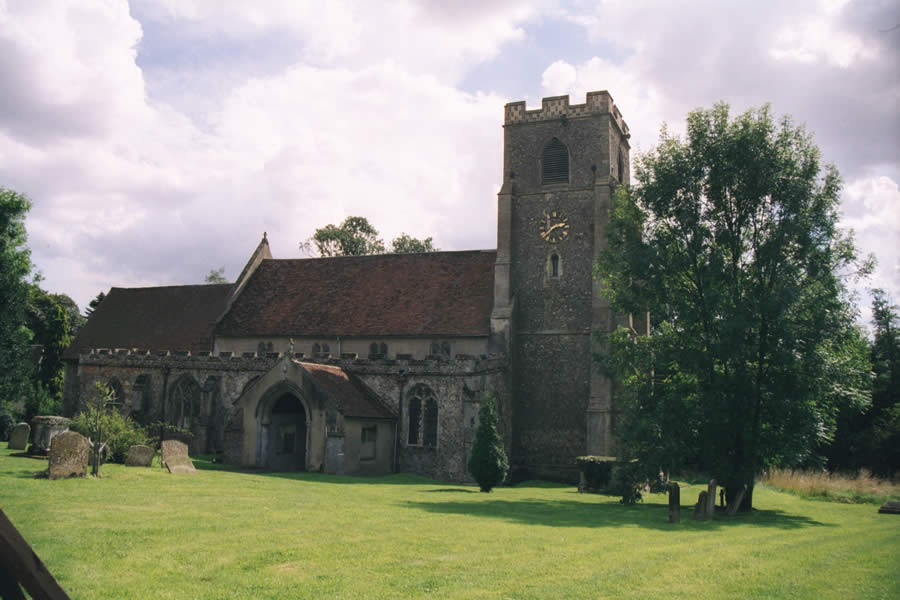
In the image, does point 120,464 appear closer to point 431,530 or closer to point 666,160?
point 431,530

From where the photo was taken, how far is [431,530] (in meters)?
16.0

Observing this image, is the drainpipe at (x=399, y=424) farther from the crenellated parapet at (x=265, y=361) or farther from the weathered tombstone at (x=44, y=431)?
the weathered tombstone at (x=44, y=431)

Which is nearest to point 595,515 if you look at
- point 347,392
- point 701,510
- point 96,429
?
point 701,510

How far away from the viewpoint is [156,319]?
45.4 m

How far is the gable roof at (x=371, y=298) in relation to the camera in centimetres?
3778

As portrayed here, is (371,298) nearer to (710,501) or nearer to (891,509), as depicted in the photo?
(710,501)

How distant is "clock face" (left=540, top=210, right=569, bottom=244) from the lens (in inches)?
1487

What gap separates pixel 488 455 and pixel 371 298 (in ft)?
49.1

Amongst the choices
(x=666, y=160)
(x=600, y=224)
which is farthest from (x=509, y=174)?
(x=666, y=160)

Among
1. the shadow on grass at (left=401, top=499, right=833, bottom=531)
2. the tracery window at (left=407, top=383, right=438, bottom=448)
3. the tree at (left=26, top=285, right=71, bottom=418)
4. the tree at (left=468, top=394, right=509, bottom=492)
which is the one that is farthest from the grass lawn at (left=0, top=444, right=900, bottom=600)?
the tree at (left=26, top=285, right=71, bottom=418)

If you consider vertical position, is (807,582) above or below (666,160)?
below

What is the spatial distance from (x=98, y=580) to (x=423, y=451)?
23.7 meters

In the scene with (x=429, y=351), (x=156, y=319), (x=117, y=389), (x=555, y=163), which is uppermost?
(x=555, y=163)

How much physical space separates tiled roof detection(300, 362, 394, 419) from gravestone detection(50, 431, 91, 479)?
11.3 meters
